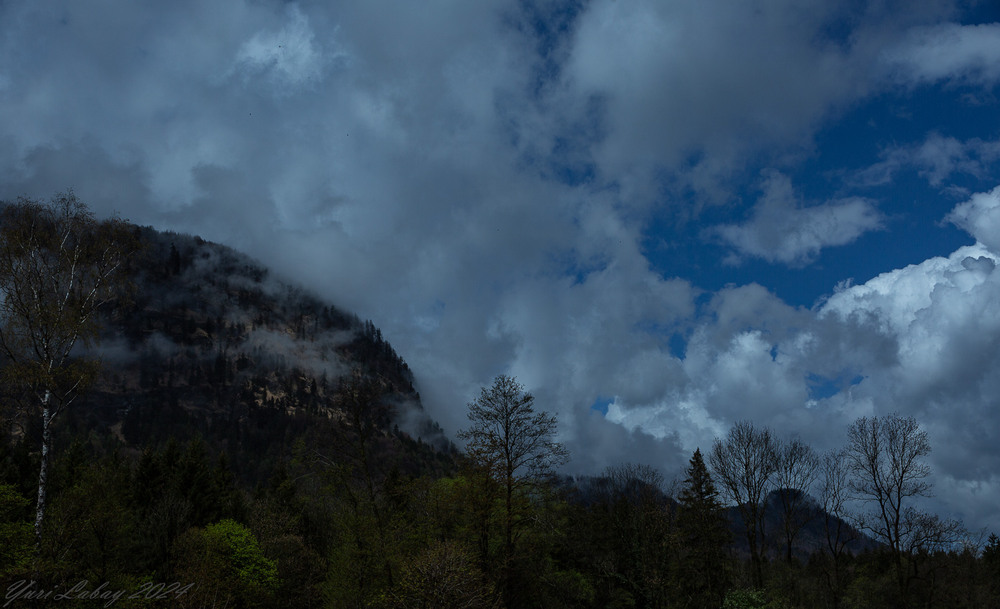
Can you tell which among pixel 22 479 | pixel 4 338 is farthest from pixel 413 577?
pixel 22 479

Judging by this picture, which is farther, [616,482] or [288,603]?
[616,482]

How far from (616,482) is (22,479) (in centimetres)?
5835

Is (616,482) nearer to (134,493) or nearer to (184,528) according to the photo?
(184,528)

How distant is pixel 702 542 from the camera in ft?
166

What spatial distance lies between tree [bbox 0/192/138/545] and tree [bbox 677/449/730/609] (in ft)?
141

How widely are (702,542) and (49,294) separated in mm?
51604

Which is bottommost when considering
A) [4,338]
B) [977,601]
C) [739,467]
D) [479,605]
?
[977,601]

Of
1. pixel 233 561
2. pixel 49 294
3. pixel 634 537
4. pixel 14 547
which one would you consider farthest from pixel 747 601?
pixel 49 294

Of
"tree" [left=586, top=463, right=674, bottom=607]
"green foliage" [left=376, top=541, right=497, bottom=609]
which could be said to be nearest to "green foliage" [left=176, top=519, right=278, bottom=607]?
"green foliage" [left=376, top=541, right=497, bottom=609]

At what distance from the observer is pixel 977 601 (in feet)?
137

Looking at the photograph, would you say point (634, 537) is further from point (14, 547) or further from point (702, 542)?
point (14, 547)

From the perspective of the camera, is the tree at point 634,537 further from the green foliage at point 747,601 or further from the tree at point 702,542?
the green foliage at point 747,601

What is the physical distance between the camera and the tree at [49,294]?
22.6 metres

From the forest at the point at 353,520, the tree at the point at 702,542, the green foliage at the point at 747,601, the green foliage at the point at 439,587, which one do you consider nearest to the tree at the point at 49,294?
the forest at the point at 353,520
